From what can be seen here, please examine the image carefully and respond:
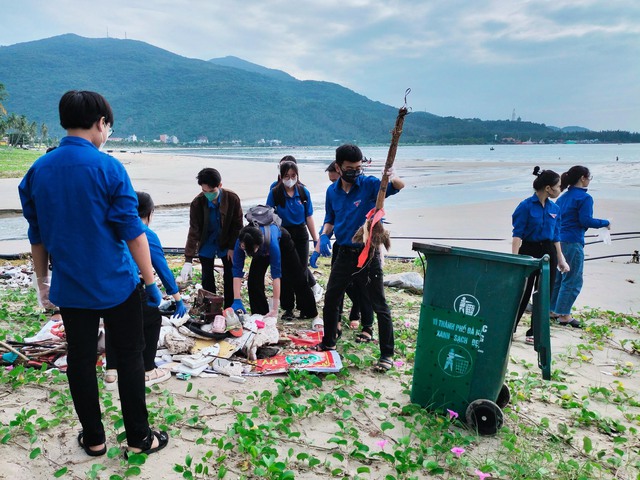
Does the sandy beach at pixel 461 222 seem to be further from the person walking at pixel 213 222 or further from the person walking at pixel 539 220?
the person walking at pixel 213 222

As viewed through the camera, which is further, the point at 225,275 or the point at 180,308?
the point at 225,275

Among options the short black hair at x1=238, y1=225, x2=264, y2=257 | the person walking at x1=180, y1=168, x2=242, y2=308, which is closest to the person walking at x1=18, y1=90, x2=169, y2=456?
the short black hair at x1=238, y1=225, x2=264, y2=257

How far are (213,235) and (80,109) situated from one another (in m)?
3.00

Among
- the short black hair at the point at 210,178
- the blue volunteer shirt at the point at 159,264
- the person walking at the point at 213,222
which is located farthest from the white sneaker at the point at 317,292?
the blue volunteer shirt at the point at 159,264

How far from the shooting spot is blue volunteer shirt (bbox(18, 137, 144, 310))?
2.18 meters

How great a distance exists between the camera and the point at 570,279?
579cm

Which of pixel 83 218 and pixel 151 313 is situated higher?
pixel 83 218

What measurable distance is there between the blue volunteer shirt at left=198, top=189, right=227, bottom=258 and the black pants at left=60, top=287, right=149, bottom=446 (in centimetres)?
267

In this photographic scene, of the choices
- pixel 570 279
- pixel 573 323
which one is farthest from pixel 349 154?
pixel 573 323

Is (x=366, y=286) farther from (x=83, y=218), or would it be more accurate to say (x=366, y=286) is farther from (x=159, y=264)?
(x=83, y=218)

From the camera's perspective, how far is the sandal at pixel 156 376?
12.0 feet

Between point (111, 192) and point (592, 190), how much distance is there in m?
25.0

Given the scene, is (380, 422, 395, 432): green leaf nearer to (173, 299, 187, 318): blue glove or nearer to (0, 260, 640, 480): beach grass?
(0, 260, 640, 480): beach grass

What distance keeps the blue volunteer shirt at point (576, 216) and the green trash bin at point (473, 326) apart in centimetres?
319
